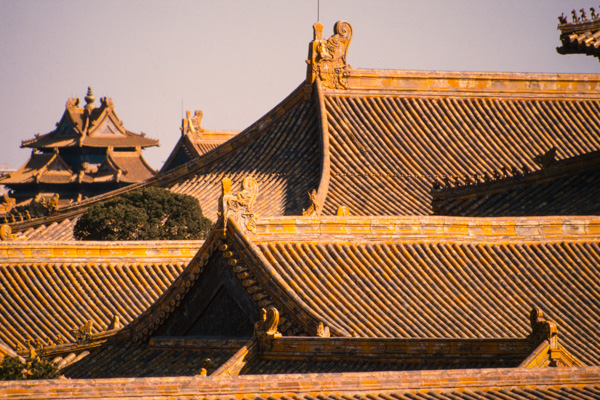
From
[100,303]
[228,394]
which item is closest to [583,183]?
[100,303]

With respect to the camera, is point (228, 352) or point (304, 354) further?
point (228, 352)

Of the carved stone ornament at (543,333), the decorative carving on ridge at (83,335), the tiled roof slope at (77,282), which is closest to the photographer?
the carved stone ornament at (543,333)

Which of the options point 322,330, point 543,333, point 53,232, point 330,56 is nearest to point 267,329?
point 322,330

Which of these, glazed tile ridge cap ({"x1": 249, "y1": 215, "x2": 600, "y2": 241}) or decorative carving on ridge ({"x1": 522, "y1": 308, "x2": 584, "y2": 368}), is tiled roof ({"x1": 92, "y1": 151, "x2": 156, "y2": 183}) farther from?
decorative carving on ridge ({"x1": 522, "y1": 308, "x2": 584, "y2": 368})

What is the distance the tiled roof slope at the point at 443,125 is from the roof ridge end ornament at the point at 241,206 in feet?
36.2

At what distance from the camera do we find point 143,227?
3127 cm

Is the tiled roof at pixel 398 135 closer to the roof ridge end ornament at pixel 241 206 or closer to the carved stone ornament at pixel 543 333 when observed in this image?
the roof ridge end ornament at pixel 241 206

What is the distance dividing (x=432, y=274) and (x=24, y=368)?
6384mm

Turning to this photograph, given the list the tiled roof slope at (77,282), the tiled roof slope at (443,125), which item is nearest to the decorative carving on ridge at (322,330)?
the tiled roof slope at (77,282)

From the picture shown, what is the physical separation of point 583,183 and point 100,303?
1023 centimetres

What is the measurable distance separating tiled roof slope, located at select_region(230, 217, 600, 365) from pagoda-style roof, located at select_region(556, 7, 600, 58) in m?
3.71

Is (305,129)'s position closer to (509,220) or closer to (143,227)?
(143,227)

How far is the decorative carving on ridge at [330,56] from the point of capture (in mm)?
30016

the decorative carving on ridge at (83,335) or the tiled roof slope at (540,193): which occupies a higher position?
the tiled roof slope at (540,193)
